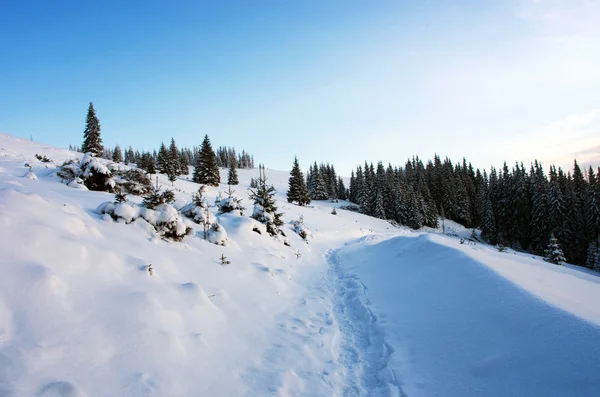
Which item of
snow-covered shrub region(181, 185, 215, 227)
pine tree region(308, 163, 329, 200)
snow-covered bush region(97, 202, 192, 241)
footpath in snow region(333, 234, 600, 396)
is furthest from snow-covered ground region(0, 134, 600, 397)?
pine tree region(308, 163, 329, 200)

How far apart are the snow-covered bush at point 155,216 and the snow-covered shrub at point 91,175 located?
18.0ft

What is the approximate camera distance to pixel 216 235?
374 inches

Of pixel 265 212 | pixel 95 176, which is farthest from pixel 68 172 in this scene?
pixel 265 212

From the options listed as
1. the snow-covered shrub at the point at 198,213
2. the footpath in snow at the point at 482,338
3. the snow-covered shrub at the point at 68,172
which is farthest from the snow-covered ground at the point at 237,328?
the snow-covered shrub at the point at 68,172

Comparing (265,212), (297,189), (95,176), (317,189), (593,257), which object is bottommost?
(593,257)

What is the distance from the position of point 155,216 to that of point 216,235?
232 centimetres

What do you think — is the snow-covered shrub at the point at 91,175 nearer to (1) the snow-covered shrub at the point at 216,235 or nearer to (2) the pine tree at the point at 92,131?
(1) the snow-covered shrub at the point at 216,235

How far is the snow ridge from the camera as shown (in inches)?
157

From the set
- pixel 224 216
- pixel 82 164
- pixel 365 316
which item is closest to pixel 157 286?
pixel 365 316

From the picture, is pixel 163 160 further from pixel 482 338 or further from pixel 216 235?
pixel 482 338

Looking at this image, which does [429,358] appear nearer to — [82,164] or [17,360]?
[17,360]

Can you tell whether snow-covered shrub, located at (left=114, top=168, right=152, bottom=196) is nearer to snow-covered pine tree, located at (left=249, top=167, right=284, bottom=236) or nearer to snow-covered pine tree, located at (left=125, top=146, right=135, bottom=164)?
snow-covered pine tree, located at (left=249, top=167, right=284, bottom=236)

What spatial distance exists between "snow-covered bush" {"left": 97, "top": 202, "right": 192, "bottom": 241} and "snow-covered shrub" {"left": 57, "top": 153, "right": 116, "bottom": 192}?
549 centimetres

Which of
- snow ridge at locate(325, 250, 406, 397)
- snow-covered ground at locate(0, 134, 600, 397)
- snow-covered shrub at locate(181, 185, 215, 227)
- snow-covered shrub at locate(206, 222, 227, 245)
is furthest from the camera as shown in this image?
snow-covered shrub at locate(181, 185, 215, 227)
